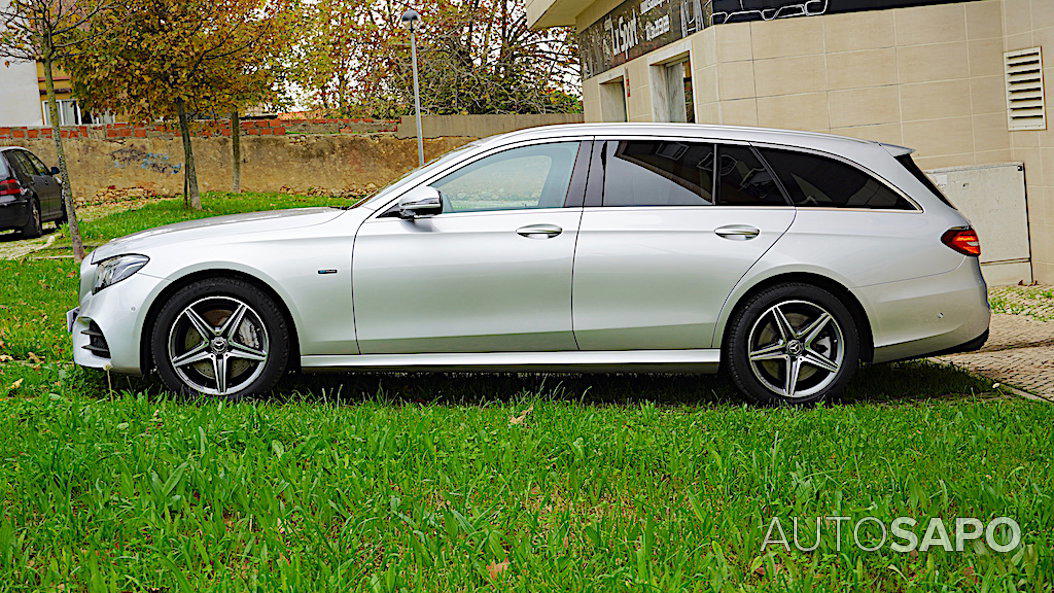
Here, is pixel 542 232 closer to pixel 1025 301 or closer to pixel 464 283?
pixel 464 283

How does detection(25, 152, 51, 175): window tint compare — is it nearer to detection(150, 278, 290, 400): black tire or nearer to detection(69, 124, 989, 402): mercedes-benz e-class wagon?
detection(69, 124, 989, 402): mercedes-benz e-class wagon

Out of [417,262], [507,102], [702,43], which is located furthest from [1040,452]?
[507,102]

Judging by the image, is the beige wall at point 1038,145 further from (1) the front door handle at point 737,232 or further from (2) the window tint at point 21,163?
(2) the window tint at point 21,163

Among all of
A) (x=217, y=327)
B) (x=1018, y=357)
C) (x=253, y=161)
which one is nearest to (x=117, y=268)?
(x=217, y=327)

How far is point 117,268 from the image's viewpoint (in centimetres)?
633

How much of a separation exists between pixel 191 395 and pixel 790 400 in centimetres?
328

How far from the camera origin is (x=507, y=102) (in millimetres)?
34156

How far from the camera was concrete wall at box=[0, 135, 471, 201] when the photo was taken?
27594 millimetres

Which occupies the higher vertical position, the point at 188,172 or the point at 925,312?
the point at 188,172

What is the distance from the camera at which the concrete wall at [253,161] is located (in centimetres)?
2759

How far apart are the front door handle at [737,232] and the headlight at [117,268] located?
3155mm

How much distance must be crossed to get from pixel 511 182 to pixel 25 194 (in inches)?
571

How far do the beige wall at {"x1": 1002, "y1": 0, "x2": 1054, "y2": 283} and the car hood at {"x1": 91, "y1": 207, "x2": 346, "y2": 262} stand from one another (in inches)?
280

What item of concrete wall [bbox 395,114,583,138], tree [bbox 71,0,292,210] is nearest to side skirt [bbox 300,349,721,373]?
tree [bbox 71,0,292,210]
